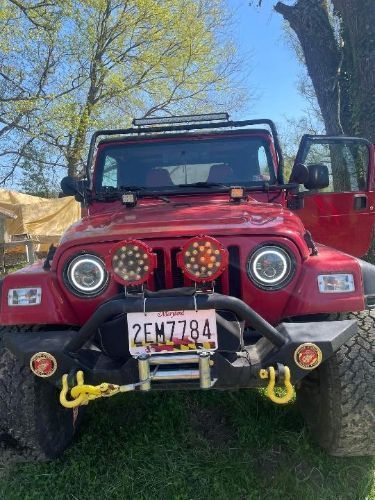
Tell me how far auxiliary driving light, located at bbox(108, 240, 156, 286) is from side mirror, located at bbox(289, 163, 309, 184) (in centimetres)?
191

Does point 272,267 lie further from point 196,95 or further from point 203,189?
point 196,95

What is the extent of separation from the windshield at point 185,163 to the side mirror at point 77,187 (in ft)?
0.71

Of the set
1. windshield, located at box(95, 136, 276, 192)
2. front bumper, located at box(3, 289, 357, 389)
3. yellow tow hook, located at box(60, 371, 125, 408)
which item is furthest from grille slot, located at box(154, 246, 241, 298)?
windshield, located at box(95, 136, 276, 192)

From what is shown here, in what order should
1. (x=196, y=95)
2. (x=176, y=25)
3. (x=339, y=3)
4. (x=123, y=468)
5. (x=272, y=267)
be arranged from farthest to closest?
(x=196, y=95)
(x=176, y=25)
(x=339, y=3)
(x=123, y=468)
(x=272, y=267)

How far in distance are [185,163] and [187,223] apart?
1572mm

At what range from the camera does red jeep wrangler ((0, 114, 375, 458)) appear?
2412 millimetres

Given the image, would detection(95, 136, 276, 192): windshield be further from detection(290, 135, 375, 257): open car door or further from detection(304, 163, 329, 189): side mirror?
detection(290, 135, 375, 257): open car door

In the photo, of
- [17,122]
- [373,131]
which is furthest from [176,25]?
[373,131]

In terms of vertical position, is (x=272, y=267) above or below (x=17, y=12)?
below

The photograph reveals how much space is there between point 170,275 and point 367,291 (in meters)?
1.09

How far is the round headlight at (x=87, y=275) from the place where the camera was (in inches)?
106

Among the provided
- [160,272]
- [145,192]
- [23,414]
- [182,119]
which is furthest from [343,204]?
[23,414]

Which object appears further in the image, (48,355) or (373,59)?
(373,59)

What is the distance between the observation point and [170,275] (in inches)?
107
